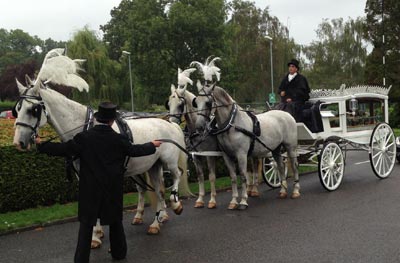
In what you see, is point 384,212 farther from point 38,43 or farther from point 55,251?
point 38,43

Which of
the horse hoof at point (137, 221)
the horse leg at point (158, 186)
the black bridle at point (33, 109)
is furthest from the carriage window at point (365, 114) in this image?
the black bridle at point (33, 109)

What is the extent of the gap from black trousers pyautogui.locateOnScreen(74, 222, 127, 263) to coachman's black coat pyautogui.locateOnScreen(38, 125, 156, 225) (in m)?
0.12

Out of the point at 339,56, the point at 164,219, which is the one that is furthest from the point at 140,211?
the point at 339,56

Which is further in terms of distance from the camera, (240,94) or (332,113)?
(240,94)

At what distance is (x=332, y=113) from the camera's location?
11.1m

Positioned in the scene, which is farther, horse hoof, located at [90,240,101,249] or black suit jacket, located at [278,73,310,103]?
black suit jacket, located at [278,73,310,103]

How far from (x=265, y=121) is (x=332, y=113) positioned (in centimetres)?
250

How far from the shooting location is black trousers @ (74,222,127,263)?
5.08 m

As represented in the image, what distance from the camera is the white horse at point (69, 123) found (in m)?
5.54

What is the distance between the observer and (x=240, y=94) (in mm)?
42438

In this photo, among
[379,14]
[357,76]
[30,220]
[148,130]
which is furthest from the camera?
[357,76]

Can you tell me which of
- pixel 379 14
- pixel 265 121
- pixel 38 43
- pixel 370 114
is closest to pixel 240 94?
pixel 379 14

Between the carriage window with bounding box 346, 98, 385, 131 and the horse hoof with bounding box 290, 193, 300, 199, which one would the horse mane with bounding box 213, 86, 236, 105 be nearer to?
the horse hoof with bounding box 290, 193, 300, 199

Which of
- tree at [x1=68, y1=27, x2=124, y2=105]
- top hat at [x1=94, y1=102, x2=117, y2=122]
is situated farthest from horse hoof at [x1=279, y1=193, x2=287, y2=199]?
tree at [x1=68, y1=27, x2=124, y2=105]
